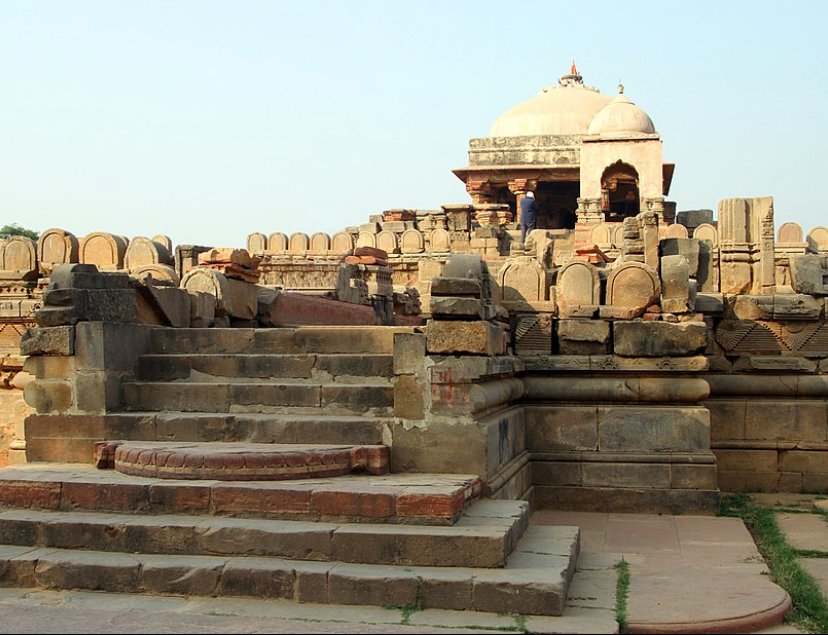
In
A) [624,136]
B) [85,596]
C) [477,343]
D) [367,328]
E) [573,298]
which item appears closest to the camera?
[85,596]

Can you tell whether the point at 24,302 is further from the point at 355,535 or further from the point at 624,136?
the point at 624,136

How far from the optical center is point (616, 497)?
265 inches

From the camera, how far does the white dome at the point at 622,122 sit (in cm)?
2634

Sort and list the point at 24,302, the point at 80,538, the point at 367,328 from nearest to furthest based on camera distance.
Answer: the point at 80,538 < the point at 367,328 < the point at 24,302

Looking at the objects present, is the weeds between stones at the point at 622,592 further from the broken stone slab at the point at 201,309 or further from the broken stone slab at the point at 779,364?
the broken stone slab at the point at 201,309

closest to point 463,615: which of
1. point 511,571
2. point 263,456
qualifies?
point 511,571

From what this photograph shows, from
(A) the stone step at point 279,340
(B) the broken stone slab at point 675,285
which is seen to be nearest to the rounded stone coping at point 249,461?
(A) the stone step at point 279,340

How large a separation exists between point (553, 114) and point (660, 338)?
26.0m

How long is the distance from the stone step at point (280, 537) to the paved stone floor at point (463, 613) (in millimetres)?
286

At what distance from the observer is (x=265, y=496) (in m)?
4.78

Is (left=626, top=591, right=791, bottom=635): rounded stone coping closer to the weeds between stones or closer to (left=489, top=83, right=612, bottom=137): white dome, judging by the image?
the weeds between stones

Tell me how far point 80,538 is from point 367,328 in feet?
7.61

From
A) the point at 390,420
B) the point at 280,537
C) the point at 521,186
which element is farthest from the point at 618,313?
the point at 521,186

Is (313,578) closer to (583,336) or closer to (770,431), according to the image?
(583,336)
